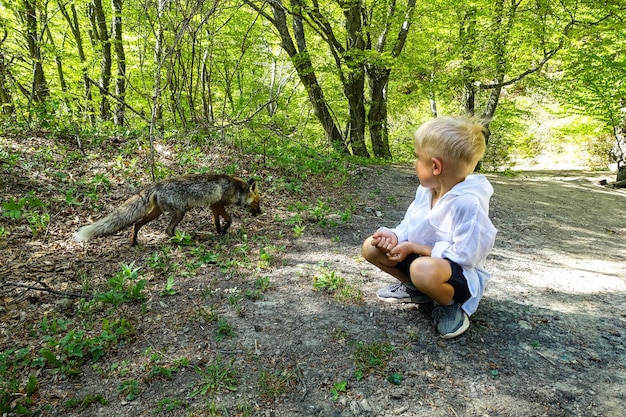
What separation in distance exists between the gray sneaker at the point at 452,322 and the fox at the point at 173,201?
3752 mm

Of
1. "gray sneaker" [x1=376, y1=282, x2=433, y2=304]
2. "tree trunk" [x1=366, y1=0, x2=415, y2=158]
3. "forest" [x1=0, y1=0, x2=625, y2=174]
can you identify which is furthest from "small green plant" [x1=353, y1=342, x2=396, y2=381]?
"tree trunk" [x1=366, y1=0, x2=415, y2=158]

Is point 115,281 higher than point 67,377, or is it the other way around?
point 115,281

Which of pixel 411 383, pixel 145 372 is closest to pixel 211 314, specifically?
pixel 145 372

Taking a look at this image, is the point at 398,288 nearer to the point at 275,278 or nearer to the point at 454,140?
the point at 275,278

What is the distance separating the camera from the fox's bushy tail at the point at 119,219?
16.2 feet

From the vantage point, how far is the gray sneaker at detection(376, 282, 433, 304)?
10.9 ft

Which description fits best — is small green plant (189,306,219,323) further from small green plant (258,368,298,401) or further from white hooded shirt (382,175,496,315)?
white hooded shirt (382,175,496,315)

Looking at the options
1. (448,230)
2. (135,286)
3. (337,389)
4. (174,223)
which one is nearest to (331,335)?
(337,389)

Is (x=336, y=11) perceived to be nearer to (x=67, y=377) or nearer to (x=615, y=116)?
(x=615, y=116)

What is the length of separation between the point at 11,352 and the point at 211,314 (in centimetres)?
157

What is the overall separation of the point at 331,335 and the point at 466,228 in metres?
1.42

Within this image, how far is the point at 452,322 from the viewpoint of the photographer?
2998 mm

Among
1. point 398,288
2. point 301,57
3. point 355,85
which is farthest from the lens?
point 355,85

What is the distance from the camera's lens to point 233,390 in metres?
2.54
